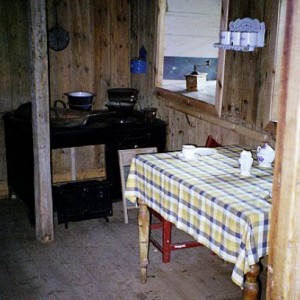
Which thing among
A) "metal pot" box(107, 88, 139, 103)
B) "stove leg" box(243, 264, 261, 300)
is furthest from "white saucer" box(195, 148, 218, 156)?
"metal pot" box(107, 88, 139, 103)

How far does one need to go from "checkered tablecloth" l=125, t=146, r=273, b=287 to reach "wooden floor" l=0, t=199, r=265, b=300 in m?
0.63

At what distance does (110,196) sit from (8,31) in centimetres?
185

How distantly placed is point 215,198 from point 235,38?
1.48 meters

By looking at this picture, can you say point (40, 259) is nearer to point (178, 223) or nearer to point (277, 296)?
point (178, 223)

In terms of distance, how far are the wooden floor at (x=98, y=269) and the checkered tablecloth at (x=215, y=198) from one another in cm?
63

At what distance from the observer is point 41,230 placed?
3885 millimetres

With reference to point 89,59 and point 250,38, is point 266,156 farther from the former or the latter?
point 89,59

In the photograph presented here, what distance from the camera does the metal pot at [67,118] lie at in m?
4.36

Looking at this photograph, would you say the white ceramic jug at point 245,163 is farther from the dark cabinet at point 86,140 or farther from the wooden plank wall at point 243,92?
the dark cabinet at point 86,140

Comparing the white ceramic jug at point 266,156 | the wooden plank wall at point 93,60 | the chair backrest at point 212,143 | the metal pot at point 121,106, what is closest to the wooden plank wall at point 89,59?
the wooden plank wall at point 93,60

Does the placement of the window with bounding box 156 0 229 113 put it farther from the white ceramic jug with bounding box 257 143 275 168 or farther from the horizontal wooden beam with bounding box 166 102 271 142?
the white ceramic jug with bounding box 257 143 275 168

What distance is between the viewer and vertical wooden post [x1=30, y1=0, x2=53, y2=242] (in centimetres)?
352

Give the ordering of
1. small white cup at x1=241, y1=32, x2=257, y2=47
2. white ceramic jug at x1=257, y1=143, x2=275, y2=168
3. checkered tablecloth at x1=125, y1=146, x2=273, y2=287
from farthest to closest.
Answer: small white cup at x1=241, y1=32, x2=257, y2=47 → white ceramic jug at x1=257, y1=143, x2=275, y2=168 → checkered tablecloth at x1=125, y1=146, x2=273, y2=287

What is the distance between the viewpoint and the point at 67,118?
4367mm
